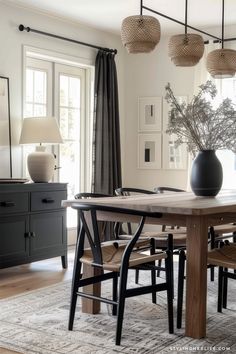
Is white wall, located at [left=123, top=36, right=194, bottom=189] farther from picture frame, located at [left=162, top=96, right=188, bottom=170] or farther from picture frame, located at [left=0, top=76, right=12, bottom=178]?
picture frame, located at [left=0, top=76, right=12, bottom=178]

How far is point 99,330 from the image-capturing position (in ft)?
10.3

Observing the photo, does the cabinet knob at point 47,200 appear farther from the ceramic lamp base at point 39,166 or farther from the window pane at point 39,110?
the window pane at point 39,110

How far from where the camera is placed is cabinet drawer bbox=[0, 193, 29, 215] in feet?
15.0

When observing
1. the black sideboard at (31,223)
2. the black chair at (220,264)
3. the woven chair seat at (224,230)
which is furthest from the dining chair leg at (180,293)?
the black sideboard at (31,223)

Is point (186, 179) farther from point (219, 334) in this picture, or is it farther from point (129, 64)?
point (219, 334)

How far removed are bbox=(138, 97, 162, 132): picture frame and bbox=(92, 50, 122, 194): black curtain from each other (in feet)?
1.30

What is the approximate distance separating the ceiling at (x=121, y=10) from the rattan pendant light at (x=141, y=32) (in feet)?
6.33

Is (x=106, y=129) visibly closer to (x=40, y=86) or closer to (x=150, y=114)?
(x=150, y=114)

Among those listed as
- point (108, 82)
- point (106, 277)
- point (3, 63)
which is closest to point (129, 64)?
point (108, 82)

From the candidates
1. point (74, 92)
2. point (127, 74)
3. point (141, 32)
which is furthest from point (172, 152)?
point (141, 32)

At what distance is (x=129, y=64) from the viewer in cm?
702

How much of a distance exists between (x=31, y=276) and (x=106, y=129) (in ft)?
7.76

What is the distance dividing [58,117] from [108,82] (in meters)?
0.83

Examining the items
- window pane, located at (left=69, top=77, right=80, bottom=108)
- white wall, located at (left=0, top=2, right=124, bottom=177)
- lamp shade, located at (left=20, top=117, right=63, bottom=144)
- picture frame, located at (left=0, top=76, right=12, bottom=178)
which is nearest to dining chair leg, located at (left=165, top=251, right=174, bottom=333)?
lamp shade, located at (left=20, top=117, right=63, bottom=144)
